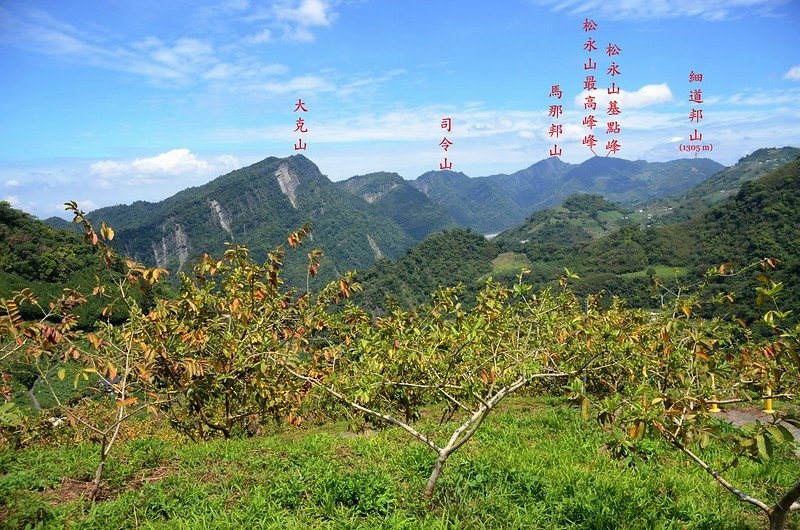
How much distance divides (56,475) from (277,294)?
3974mm

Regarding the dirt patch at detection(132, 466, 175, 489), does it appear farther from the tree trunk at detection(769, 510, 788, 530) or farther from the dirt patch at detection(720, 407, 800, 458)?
the dirt patch at detection(720, 407, 800, 458)

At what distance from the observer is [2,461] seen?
19.9 ft

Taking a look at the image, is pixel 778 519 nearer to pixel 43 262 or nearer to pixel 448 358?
pixel 448 358

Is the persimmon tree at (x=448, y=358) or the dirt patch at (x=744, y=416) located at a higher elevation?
the persimmon tree at (x=448, y=358)

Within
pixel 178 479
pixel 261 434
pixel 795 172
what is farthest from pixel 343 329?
pixel 795 172

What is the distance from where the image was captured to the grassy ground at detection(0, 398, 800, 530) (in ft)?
14.8

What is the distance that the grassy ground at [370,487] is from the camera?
14.8 ft

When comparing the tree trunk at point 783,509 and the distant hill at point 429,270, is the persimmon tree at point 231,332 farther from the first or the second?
the distant hill at point 429,270

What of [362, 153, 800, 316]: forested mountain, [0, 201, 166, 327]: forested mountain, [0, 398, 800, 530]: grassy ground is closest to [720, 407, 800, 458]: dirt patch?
[0, 398, 800, 530]: grassy ground

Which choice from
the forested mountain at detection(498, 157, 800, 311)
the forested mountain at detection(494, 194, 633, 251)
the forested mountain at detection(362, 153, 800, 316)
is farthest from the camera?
the forested mountain at detection(494, 194, 633, 251)

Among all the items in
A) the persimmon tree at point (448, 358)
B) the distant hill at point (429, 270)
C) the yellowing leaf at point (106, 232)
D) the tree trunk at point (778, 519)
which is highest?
the yellowing leaf at point (106, 232)

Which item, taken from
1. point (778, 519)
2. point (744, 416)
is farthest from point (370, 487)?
point (744, 416)

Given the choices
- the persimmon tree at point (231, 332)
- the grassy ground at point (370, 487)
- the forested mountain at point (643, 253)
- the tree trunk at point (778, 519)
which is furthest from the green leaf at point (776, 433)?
the forested mountain at point (643, 253)

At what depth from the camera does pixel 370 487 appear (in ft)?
16.1
